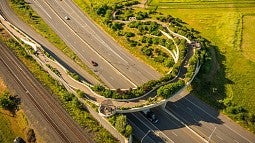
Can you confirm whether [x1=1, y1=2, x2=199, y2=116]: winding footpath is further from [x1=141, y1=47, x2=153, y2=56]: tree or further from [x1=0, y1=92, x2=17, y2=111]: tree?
[x1=0, y1=92, x2=17, y2=111]: tree

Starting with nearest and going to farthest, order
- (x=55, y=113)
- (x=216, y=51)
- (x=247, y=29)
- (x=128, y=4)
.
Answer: (x=55, y=113) → (x=216, y=51) → (x=247, y=29) → (x=128, y=4)

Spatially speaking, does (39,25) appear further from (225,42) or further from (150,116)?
(225,42)

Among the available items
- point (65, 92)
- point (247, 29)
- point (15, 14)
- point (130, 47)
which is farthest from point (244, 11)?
point (15, 14)

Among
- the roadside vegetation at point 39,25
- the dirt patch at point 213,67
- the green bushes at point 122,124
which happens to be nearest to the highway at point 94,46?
the roadside vegetation at point 39,25

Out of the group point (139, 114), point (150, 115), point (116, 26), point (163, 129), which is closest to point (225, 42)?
point (116, 26)

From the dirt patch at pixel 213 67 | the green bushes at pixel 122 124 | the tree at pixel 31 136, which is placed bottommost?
the dirt patch at pixel 213 67

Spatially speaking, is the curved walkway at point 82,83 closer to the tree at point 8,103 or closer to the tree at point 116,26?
the tree at point 8,103

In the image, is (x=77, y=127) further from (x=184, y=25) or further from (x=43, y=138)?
(x=184, y=25)

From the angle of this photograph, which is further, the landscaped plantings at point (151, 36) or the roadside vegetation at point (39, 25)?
the roadside vegetation at point (39, 25)
